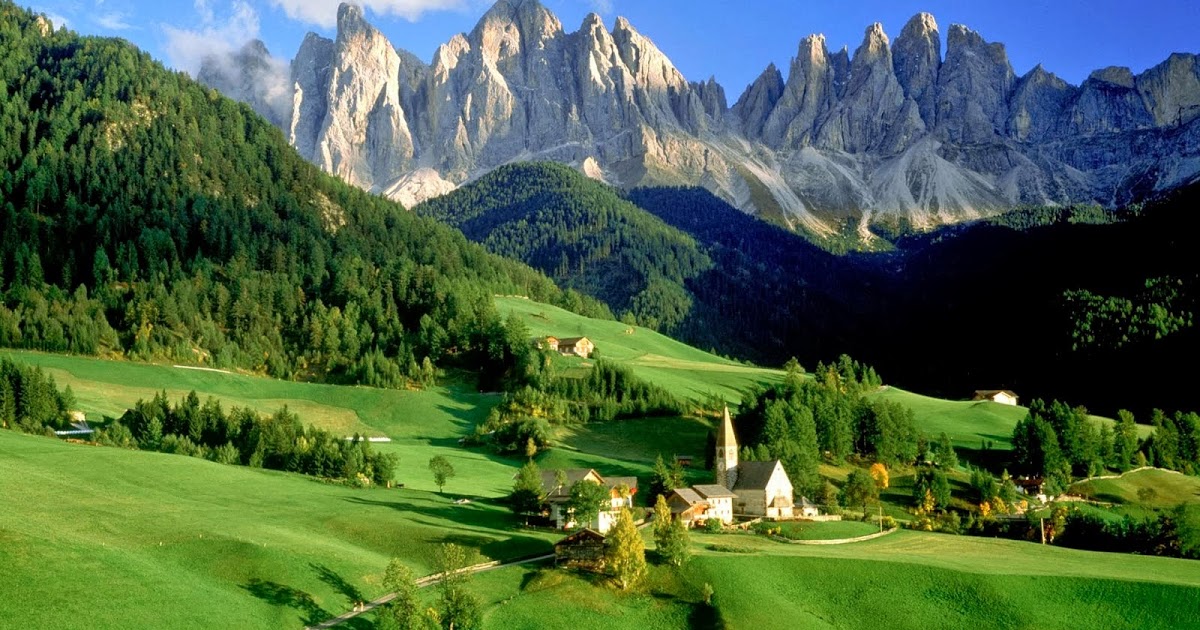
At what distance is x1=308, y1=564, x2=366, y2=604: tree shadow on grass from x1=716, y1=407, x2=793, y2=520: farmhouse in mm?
44669

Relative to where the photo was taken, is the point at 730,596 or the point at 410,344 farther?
the point at 410,344

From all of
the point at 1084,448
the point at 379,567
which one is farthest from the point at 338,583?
the point at 1084,448

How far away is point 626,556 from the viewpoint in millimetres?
68125

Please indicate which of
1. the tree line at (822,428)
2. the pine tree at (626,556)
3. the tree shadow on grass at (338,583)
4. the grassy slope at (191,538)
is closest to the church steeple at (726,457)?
the tree line at (822,428)

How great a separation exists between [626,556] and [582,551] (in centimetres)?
514

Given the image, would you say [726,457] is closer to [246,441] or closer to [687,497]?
[687,497]

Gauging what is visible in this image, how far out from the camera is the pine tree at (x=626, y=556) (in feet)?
224

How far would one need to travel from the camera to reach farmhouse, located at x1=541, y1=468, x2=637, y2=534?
288ft

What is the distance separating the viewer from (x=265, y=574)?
63.6 m

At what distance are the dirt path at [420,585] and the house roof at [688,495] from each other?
A: 21000 mm

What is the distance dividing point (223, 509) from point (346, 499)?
1283 cm

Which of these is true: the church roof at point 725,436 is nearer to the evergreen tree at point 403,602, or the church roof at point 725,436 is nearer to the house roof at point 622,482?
the house roof at point 622,482

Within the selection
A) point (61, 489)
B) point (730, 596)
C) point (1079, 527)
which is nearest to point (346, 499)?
point (61, 489)

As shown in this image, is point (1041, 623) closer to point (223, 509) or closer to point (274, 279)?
point (223, 509)
